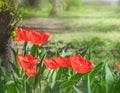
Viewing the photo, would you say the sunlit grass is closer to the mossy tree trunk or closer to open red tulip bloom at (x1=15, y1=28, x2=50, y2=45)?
the mossy tree trunk

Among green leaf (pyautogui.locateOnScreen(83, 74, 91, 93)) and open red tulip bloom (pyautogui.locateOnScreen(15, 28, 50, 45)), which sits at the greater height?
open red tulip bloom (pyautogui.locateOnScreen(15, 28, 50, 45))

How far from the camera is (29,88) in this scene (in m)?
3.91

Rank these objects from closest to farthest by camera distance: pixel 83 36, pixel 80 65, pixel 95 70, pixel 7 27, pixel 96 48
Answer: pixel 80 65 → pixel 95 70 → pixel 7 27 → pixel 96 48 → pixel 83 36

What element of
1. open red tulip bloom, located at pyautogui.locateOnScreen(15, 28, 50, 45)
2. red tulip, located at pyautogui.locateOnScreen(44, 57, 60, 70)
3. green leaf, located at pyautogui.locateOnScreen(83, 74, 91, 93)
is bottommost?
green leaf, located at pyautogui.locateOnScreen(83, 74, 91, 93)

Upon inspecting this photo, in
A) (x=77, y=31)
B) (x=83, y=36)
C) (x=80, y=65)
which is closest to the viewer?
(x=80, y=65)

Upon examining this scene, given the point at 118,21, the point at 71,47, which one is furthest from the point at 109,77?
the point at 118,21

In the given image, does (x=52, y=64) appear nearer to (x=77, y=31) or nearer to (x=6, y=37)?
(x=6, y=37)

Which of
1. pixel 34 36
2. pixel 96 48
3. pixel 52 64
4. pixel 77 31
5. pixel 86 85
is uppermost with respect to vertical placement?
pixel 34 36

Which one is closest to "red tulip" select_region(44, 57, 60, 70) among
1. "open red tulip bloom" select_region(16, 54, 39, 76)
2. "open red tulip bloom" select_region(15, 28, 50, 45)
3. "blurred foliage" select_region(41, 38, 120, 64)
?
"open red tulip bloom" select_region(16, 54, 39, 76)

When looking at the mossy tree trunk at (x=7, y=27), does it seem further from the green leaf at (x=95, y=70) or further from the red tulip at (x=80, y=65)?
the red tulip at (x=80, y=65)

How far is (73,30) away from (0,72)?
29.7ft

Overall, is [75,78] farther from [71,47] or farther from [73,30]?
[73,30]

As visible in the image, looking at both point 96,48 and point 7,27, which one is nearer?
point 7,27

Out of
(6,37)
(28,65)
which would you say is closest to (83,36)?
(6,37)
